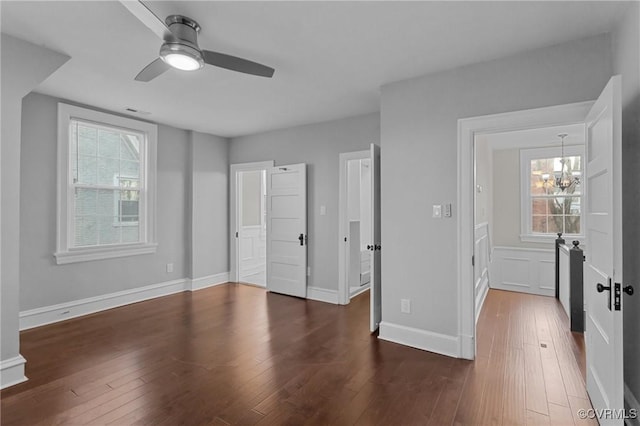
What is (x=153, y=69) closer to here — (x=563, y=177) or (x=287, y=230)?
(x=287, y=230)

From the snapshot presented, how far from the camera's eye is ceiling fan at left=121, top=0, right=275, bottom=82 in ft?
6.32

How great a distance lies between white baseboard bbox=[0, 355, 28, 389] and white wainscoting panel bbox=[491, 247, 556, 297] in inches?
242

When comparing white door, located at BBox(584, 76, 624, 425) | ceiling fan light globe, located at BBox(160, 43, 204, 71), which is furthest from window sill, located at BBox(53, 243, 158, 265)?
white door, located at BBox(584, 76, 624, 425)

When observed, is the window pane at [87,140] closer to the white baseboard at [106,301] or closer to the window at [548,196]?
the white baseboard at [106,301]

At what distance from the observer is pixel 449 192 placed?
9.74ft

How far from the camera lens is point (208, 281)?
18.4ft

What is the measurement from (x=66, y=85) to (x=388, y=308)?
418cm

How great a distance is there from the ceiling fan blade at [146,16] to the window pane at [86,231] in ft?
10.5

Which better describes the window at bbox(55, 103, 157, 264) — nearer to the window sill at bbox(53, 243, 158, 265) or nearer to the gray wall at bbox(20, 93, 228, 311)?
the window sill at bbox(53, 243, 158, 265)

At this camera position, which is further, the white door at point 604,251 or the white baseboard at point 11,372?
the white baseboard at point 11,372

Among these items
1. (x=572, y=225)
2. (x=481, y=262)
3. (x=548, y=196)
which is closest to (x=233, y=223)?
(x=481, y=262)

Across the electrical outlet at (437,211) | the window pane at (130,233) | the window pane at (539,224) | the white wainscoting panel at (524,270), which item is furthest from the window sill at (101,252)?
the window pane at (539,224)

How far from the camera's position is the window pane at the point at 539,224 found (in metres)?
5.61

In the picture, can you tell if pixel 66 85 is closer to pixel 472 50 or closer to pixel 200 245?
pixel 200 245
